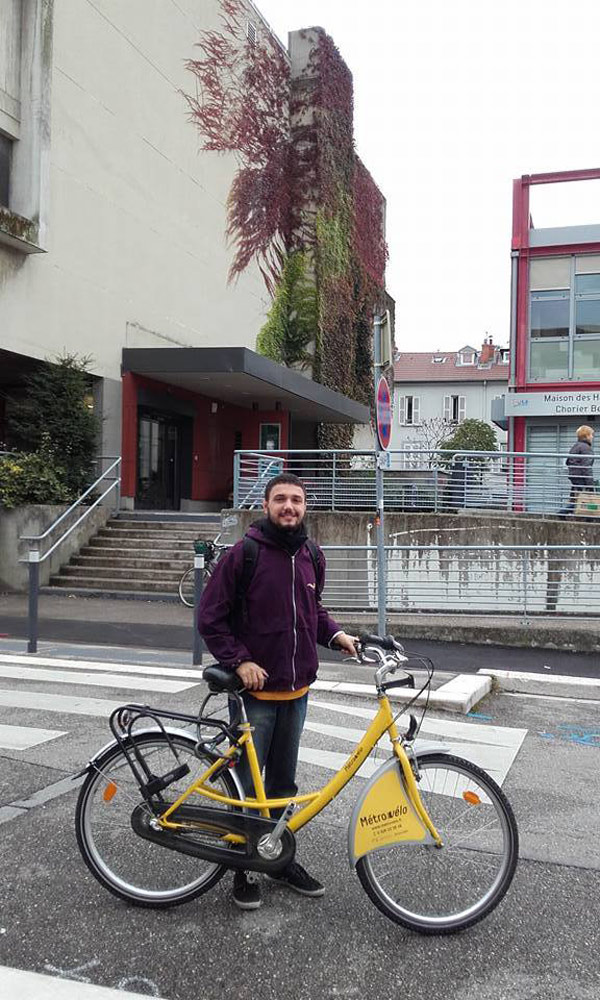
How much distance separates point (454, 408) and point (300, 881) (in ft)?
216

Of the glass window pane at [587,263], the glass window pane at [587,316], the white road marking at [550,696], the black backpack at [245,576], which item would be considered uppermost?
the glass window pane at [587,263]

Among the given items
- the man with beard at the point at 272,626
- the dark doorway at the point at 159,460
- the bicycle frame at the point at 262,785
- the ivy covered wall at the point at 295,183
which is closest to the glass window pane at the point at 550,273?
the ivy covered wall at the point at 295,183

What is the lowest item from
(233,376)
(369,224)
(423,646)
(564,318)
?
(423,646)

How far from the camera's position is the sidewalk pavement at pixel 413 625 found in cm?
1053

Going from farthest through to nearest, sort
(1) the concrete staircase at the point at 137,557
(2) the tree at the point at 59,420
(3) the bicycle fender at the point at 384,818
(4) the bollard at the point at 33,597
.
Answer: (2) the tree at the point at 59,420 < (1) the concrete staircase at the point at 137,557 < (4) the bollard at the point at 33,597 < (3) the bicycle fender at the point at 384,818

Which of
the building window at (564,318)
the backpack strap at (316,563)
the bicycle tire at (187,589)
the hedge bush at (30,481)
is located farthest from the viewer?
the building window at (564,318)

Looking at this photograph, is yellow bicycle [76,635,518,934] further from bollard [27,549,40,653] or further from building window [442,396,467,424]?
building window [442,396,467,424]

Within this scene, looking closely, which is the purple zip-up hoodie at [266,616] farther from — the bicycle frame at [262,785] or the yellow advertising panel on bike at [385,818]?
the yellow advertising panel on bike at [385,818]

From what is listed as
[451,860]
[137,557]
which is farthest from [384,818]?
[137,557]

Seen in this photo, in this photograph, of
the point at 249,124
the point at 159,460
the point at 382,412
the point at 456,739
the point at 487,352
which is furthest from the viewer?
the point at 487,352

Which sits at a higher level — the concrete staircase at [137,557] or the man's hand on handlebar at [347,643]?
the man's hand on handlebar at [347,643]

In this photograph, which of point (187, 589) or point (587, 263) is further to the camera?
point (587, 263)

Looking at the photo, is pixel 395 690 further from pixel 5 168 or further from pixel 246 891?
pixel 5 168

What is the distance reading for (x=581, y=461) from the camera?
1530 centimetres
